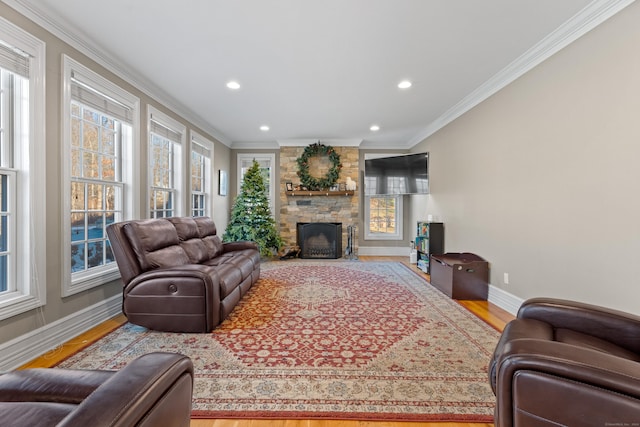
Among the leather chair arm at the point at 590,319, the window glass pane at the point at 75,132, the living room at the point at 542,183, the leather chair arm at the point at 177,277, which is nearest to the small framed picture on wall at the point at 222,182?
the living room at the point at 542,183

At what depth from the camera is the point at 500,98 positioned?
3354 millimetres

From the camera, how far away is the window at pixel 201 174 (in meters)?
5.00

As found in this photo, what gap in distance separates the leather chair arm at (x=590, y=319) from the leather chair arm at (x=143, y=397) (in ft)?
5.99

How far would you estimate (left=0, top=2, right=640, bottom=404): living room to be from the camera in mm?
2027

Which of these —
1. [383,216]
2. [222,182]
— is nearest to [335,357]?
[222,182]

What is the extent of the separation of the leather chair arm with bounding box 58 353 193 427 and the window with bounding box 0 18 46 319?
6.84ft

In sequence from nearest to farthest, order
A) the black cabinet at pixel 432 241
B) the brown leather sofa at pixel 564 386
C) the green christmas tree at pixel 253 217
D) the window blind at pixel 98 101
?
the brown leather sofa at pixel 564 386, the window blind at pixel 98 101, the black cabinet at pixel 432 241, the green christmas tree at pixel 253 217

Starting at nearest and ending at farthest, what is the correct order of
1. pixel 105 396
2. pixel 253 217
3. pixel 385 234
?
pixel 105 396, pixel 253 217, pixel 385 234

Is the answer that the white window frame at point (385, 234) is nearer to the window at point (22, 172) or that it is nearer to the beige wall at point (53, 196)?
the beige wall at point (53, 196)

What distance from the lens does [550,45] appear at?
2.57m

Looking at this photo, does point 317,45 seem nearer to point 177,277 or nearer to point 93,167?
point 177,277

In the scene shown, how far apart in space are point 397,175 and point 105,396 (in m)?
5.69

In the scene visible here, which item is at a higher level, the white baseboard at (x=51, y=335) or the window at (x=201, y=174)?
the window at (x=201, y=174)

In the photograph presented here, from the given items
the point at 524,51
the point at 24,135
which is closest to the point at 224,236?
the point at 24,135
